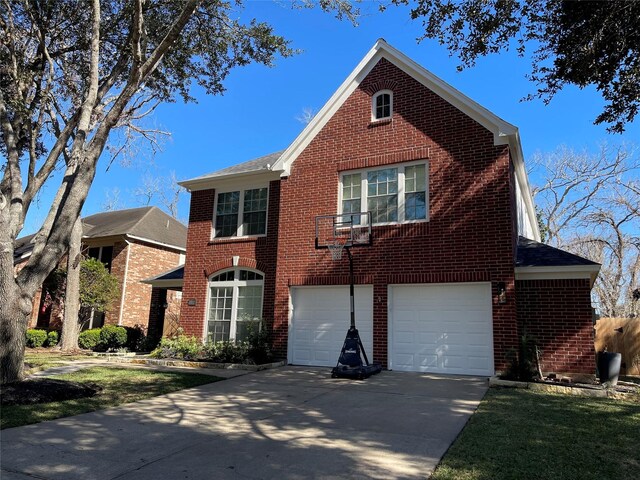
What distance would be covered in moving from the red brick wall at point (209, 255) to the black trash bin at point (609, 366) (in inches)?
336

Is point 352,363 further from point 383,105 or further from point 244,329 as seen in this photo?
point 383,105

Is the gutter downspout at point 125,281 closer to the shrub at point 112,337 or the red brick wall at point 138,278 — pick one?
the red brick wall at point 138,278

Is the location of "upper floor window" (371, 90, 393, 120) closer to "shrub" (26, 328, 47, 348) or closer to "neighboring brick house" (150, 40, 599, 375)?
"neighboring brick house" (150, 40, 599, 375)

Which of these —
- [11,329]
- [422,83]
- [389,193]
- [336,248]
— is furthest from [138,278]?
[422,83]

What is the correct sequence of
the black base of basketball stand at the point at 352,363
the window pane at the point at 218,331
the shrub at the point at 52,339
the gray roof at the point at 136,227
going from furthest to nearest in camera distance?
the gray roof at the point at 136,227 < the shrub at the point at 52,339 < the window pane at the point at 218,331 < the black base of basketball stand at the point at 352,363

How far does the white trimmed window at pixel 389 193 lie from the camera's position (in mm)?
11516

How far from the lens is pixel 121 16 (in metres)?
12.4

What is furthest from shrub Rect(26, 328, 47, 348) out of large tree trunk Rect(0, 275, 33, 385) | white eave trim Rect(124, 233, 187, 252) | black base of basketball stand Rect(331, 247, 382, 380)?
black base of basketball stand Rect(331, 247, 382, 380)

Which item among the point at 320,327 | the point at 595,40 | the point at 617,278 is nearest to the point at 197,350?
the point at 320,327

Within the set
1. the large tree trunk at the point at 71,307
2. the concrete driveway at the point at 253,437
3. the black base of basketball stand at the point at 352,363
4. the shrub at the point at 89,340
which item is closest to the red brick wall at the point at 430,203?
the black base of basketball stand at the point at 352,363

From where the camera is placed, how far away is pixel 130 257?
21109 mm

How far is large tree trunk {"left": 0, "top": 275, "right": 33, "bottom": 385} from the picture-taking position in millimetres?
7664

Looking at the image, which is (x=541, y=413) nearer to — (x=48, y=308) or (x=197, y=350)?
(x=197, y=350)

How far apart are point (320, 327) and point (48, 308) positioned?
1741 centimetres
